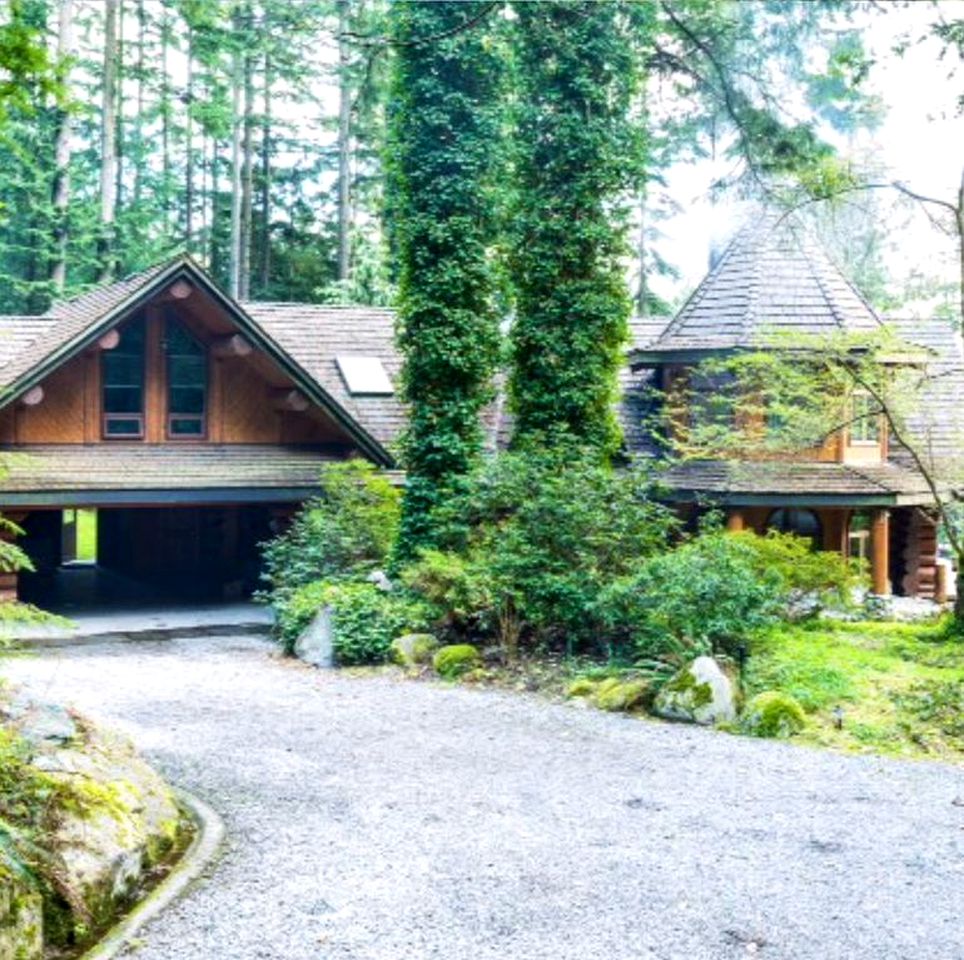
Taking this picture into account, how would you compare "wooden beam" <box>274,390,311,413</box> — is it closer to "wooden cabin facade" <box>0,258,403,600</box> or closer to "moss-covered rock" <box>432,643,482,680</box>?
"wooden cabin facade" <box>0,258,403,600</box>

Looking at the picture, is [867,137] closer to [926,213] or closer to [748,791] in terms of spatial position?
[926,213]

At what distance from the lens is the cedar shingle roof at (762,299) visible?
21.5 meters

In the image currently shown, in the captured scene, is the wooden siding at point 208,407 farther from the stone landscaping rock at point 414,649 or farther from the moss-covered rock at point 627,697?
the moss-covered rock at point 627,697

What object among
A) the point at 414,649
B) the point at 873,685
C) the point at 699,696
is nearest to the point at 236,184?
the point at 414,649

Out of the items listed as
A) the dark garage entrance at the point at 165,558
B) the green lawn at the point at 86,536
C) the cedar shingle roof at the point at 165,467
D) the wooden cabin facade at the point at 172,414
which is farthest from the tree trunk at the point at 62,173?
the cedar shingle roof at the point at 165,467

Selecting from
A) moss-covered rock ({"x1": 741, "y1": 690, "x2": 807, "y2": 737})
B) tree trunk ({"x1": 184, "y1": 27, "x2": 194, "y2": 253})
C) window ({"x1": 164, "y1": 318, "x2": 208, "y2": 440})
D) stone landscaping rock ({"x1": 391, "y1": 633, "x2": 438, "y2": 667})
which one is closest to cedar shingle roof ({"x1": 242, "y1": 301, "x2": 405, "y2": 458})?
window ({"x1": 164, "y1": 318, "x2": 208, "y2": 440})

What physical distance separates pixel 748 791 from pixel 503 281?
10934 mm

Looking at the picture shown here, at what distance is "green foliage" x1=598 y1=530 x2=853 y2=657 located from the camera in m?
11.8

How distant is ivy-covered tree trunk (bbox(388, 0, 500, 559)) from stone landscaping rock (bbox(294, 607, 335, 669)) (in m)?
2.60

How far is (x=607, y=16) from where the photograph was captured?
711 inches

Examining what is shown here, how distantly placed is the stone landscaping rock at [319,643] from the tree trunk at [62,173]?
58.4 feet

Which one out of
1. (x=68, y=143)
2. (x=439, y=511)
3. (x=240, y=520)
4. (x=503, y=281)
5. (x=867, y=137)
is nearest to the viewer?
(x=439, y=511)

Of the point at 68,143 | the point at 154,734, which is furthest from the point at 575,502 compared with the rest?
the point at 68,143

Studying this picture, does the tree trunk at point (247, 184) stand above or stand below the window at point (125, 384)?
above
